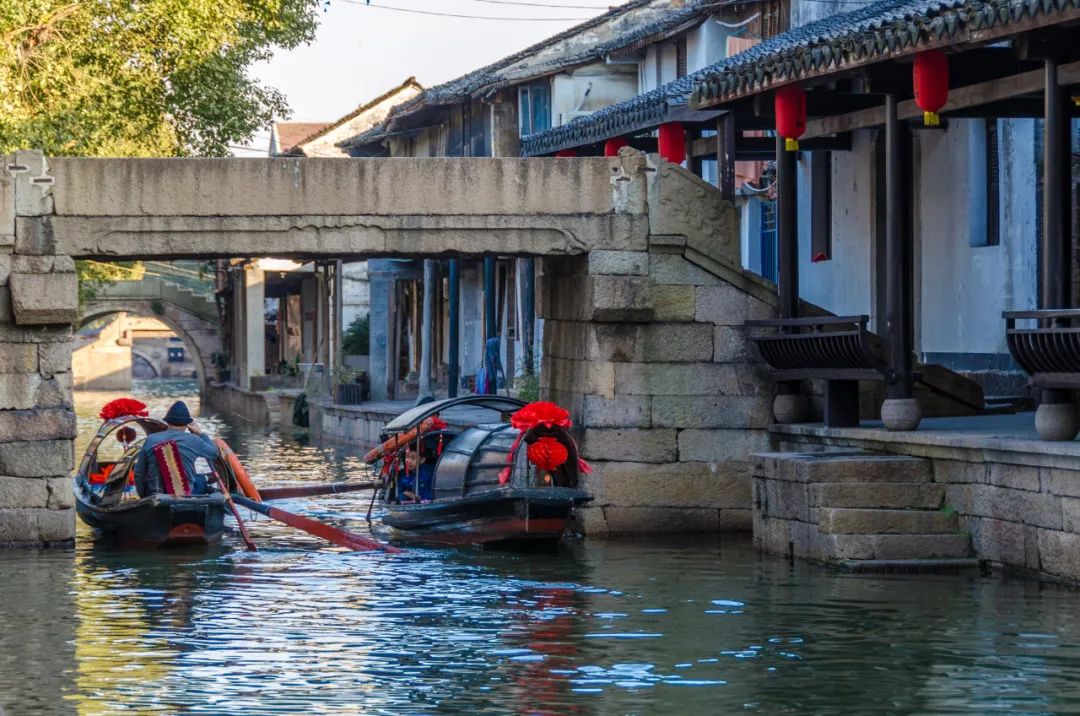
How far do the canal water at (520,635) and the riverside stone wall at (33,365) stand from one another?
50cm

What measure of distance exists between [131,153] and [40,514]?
9.47 m

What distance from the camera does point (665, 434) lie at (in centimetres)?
1747

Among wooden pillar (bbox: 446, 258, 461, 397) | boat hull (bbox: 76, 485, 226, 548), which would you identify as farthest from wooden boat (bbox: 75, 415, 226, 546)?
wooden pillar (bbox: 446, 258, 461, 397)

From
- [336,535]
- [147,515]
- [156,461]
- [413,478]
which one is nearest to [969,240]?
[413,478]

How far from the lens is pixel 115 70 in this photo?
2186 cm

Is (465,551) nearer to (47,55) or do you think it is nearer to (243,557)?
(243,557)

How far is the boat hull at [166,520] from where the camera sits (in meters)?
16.7

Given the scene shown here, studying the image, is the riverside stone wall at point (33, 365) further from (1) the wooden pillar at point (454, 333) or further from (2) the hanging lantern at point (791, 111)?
(1) the wooden pillar at point (454, 333)

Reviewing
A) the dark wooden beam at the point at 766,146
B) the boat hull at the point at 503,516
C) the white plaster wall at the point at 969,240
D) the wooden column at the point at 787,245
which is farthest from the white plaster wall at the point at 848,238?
the boat hull at the point at 503,516

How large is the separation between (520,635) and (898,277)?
5.13m

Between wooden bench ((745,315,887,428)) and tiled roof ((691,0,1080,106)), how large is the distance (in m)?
2.08

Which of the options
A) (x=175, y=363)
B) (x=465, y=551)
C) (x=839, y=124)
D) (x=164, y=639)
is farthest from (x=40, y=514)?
(x=175, y=363)

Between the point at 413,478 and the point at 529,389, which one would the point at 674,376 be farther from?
the point at 529,389

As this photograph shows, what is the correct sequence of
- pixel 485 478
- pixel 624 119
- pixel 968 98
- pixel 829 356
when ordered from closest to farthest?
pixel 829 356
pixel 968 98
pixel 485 478
pixel 624 119
